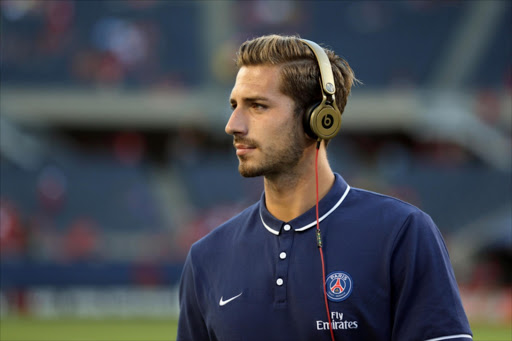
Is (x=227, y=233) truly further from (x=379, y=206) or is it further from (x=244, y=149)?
(x=379, y=206)

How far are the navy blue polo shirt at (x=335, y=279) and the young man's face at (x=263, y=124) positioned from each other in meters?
0.20

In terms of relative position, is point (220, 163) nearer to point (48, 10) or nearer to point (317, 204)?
point (48, 10)

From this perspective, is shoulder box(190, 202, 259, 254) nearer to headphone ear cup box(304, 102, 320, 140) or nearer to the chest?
the chest

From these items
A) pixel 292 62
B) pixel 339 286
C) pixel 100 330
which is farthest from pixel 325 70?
pixel 100 330

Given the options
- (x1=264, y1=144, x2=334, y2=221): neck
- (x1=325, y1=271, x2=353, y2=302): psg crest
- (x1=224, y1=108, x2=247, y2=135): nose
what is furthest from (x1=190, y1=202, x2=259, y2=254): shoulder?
(x1=325, y1=271, x2=353, y2=302): psg crest

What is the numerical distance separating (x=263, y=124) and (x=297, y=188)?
0.26 meters

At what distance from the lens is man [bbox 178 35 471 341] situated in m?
2.45

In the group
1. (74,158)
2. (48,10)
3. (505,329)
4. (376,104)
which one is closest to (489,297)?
(505,329)

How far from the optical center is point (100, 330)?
1280cm

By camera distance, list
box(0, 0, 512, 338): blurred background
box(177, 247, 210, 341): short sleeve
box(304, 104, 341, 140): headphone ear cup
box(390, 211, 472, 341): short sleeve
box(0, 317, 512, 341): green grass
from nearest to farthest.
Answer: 1. box(390, 211, 472, 341): short sleeve
2. box(304, 104, 341, 140): headphone ear cup
3. box(177, 247, 210, 341): short sleeve
4. box(0, 317, 512, 341): green grass
5. box(0, 0, 512, 338): blurred background

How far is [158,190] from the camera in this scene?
67.4 feet

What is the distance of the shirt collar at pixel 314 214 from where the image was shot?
271cm

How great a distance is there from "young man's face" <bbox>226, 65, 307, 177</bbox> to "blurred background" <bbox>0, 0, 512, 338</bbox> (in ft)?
45.9

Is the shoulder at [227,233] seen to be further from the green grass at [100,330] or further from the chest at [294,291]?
the green grass at [100,330]
